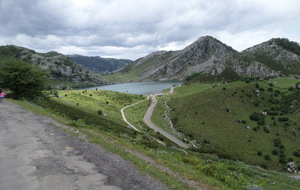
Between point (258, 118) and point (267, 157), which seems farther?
point (258, 118)

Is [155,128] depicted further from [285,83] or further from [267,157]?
[285,83]

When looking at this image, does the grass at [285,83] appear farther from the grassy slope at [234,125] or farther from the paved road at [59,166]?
the paved road at [59,166]

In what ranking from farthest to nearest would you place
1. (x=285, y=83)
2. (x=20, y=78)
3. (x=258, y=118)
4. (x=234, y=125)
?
(x=285, y=83), (x=258, y=118), (x=234, y=125), (x=20, y=78)

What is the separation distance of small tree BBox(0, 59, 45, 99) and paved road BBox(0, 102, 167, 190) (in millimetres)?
23533

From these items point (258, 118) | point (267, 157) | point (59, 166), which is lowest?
point (267, 157)

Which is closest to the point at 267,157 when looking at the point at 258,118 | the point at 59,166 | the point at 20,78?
the point at 258,118

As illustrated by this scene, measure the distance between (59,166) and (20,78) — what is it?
34982 mm

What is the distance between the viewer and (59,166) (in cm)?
1246

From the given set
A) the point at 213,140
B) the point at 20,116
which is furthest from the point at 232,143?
the point at 20,116

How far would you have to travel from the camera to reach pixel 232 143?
58.1 metres

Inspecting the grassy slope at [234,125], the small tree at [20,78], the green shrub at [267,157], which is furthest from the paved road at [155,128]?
the small tree at [20,78]

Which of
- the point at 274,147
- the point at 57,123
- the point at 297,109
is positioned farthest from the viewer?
the point at 297,109

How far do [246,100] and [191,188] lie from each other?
288 feet

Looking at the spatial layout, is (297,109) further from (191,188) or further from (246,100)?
(191,188)
